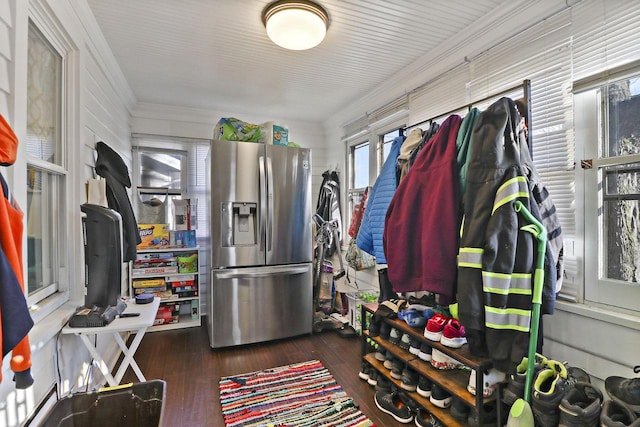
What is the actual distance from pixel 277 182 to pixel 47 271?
1860mm

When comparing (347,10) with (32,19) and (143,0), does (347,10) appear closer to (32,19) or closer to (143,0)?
(143,0)

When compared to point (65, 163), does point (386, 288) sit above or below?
below

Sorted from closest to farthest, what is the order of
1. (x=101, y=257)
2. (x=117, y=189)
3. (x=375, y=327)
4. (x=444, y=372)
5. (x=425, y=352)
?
(x=101, y=257)
(x=444, y=372)
(x=425, y=352)
(x=117, y=189)
(x=375, y=327)

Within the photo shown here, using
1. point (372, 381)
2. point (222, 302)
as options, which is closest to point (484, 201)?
point (372, 381)

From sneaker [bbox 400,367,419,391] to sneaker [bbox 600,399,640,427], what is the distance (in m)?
0.94

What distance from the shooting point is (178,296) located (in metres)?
3.51

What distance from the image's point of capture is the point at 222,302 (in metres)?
2.89

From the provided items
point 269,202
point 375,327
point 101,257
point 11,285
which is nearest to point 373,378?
point 375,327

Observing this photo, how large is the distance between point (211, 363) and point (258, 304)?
0.62m

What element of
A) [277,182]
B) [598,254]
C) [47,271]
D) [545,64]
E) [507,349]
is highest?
[545,64]

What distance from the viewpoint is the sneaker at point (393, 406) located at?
1888 mm

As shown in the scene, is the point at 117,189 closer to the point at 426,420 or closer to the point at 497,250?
the point at 497,250

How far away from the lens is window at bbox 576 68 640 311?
4.60ft

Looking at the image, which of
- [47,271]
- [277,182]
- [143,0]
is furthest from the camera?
[277,182]
